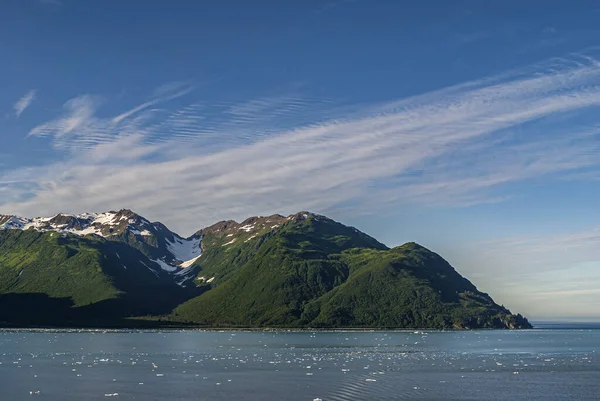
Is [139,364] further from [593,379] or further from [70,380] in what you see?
[593,379]

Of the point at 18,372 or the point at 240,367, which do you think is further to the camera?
the point at 240,367

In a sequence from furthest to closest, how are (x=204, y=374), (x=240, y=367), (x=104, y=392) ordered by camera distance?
(x=240, y=367)
(x=204, y=374)
(x=104, y=392)

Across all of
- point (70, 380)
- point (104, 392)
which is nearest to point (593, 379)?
point (104, 392)

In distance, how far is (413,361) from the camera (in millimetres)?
111438

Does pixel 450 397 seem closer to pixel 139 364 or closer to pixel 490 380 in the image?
pixel 490 380

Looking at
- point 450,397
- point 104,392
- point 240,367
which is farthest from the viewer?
point 240,367

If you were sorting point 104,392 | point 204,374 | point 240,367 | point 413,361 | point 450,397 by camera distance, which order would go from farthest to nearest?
1. point 413,361
2. point 240,367
3. point 204,374
4. point 104,392
5. point 450,397

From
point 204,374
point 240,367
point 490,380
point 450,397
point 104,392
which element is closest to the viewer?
point 450,397

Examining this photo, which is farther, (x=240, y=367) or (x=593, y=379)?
(x=240, y=367)

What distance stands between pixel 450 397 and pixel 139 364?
60931 mm

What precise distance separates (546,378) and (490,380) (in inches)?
377

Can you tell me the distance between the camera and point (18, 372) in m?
92.1

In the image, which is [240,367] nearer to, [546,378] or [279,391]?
[279,391]

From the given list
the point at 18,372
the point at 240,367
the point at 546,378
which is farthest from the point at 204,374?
the point at 546,378
